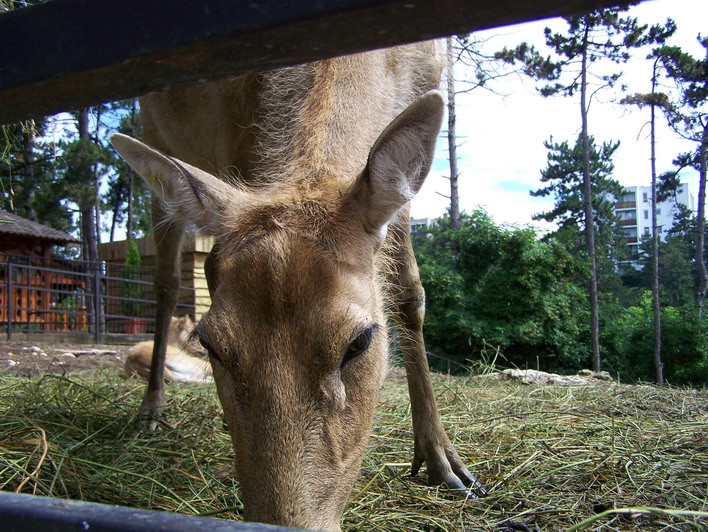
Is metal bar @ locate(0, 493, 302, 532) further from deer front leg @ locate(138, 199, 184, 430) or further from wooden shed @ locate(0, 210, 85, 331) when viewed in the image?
wooden shed @ locate(0, 210, 85, 331)

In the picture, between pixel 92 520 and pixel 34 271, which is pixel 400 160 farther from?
pixel 34 271

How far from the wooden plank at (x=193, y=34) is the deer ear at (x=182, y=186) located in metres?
1.58

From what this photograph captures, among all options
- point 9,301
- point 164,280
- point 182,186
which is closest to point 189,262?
point 9,301

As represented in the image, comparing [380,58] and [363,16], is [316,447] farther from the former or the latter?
[380,58]

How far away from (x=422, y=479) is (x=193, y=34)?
10.9 ft

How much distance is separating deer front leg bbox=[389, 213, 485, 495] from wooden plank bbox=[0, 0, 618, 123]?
2.66 m

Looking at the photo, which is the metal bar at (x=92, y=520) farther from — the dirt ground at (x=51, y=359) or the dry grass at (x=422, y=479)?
the dirt ground at (x=51, y=359)

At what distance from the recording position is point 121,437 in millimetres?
4289

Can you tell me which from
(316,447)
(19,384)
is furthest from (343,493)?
(19,384)

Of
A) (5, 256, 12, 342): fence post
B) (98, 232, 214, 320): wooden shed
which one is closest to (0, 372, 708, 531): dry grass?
(98, 232, 214, 320): wooden shed

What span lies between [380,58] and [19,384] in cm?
493

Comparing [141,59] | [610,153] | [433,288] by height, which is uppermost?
[610,153]

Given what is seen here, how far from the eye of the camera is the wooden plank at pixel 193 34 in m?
0.88

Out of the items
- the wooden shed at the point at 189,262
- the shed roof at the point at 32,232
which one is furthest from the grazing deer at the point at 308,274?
the shed roof at the point at 32,232
